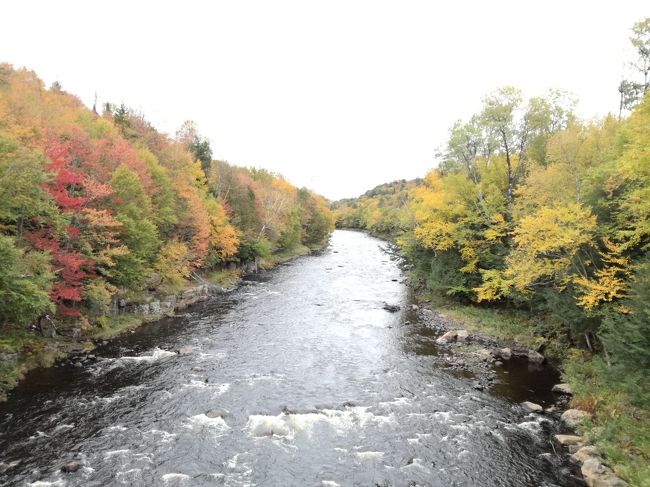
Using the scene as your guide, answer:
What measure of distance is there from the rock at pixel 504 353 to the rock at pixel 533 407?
688 centimetres

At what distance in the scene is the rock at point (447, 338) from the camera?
104 ft

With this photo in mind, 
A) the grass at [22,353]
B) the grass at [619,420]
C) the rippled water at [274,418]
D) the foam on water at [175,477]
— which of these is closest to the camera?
the foam on water at [175,477]

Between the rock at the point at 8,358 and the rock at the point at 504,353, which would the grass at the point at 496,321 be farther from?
the rock at the point at 8,358

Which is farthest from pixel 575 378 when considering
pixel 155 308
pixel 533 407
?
pixel 155 308

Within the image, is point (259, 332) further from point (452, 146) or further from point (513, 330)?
point (452, 146)

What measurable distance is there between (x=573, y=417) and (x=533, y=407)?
6.25ft

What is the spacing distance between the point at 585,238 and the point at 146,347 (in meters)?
27.9

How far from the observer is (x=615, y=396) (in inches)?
787

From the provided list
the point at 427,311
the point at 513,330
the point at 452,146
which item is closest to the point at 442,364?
the point at 513,330

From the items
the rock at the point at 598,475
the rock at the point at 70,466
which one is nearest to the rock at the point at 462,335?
the rock at the point at 598,475

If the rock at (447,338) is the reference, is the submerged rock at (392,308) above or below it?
above

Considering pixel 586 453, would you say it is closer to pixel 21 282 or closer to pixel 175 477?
pixel 175 477

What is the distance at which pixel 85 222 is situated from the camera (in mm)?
29719

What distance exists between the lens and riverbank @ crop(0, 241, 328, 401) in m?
22.5
